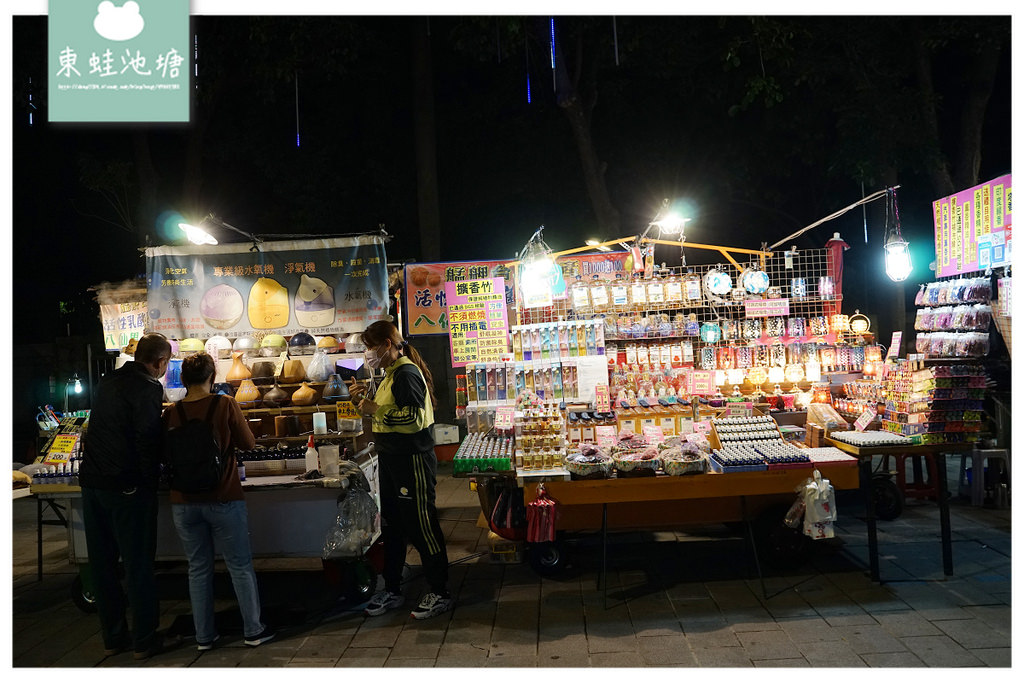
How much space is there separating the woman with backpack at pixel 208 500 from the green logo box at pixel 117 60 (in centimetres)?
160

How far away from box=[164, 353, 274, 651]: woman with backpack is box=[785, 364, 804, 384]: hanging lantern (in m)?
6.94

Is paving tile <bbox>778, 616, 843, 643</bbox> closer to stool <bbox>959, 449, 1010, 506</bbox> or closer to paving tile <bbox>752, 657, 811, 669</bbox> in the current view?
paving tile <bbox>752, 657, 811, 669</bbox>

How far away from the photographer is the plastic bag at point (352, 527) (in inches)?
218

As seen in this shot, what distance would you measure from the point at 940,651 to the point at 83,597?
5.92 metres

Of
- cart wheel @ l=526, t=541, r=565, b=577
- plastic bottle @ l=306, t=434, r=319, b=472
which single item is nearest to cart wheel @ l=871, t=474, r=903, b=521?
cart wheel @ l=526, t=541, r=565, b=577

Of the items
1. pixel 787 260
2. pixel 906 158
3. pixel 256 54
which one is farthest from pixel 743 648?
pixel 256 54

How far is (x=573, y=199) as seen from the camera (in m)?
16.0

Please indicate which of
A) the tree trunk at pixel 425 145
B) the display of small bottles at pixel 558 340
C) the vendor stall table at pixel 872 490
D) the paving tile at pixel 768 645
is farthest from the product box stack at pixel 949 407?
the tree trunk at pixel 425 145

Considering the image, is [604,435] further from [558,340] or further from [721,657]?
[721,657]

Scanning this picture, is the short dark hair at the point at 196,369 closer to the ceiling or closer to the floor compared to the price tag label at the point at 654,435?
closer to the ceiling

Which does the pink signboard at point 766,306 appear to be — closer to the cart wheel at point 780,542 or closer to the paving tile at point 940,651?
the cart wheel at point 780,542

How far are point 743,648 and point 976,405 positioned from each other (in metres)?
2.97

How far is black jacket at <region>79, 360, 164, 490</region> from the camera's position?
4535mm

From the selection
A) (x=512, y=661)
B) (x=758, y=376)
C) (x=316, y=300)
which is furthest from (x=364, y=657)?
(x=758, y=376)
